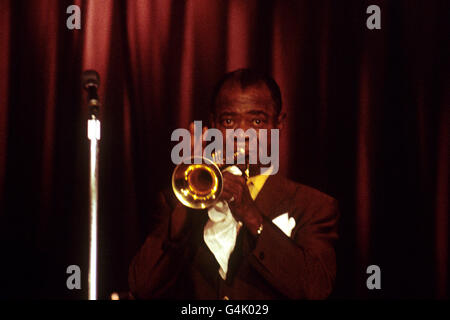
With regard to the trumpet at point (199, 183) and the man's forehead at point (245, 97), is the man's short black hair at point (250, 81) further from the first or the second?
the trumpet at point (199, 183)

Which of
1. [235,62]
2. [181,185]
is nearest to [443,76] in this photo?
[235,62]

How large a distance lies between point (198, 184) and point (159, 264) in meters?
0.37

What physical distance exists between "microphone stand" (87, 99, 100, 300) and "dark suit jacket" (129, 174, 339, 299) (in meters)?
0.42

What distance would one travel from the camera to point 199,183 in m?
2.05

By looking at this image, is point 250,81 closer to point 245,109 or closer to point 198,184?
point 245,109

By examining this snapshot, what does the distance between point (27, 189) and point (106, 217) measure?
18.2 inches

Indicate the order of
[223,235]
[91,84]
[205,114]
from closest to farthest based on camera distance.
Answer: [91,84], [223,235], [205,114]

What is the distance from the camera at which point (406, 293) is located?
8.69ft

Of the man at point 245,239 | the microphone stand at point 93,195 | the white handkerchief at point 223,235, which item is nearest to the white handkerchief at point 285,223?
the man at point 245,239

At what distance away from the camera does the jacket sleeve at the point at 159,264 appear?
2047mm

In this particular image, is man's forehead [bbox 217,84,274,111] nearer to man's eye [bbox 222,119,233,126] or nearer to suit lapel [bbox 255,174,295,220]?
man's eye [bbox 222,119,233,126]

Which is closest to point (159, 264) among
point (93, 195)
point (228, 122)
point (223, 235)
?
point (223, 235)

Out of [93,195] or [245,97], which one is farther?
[245,97]
